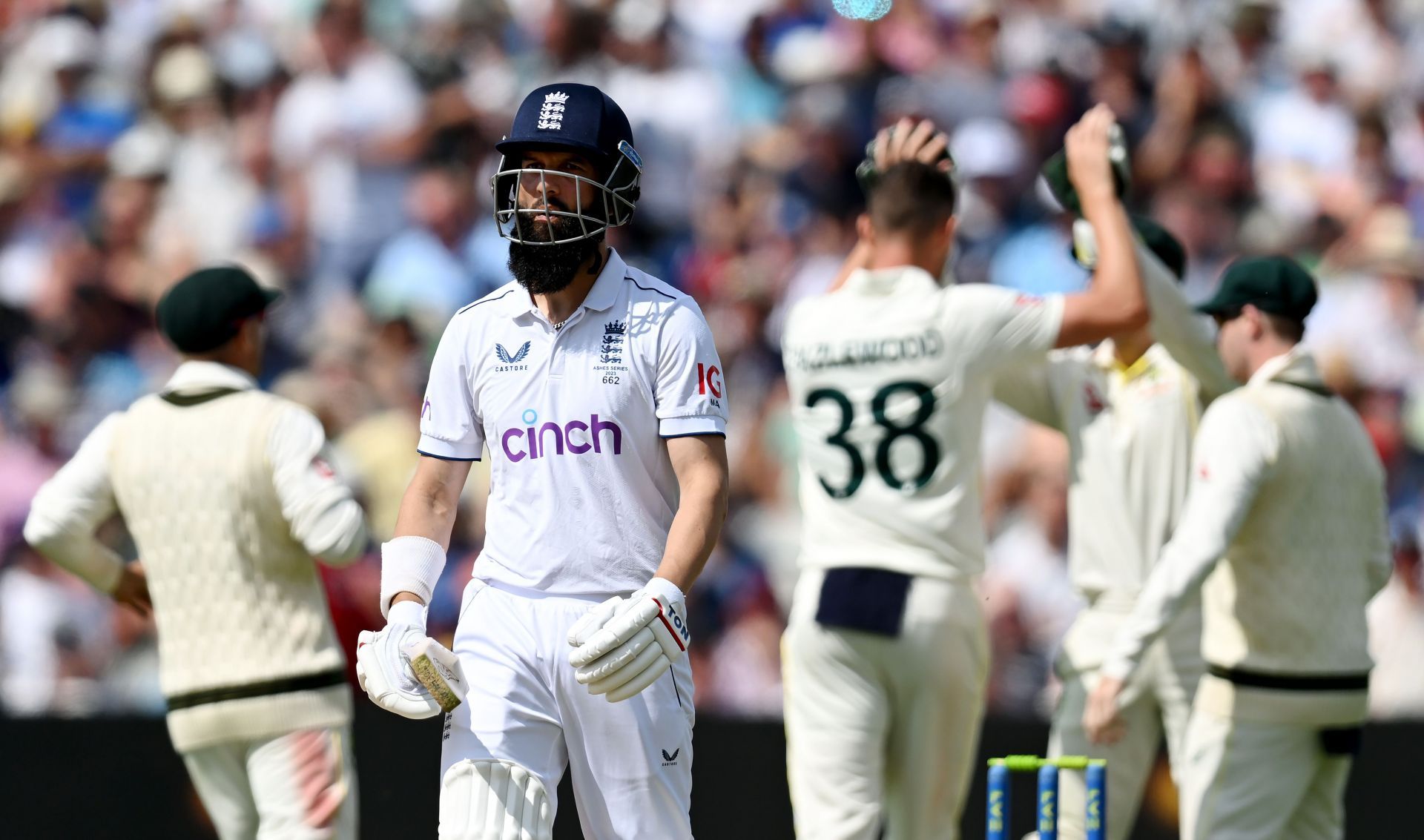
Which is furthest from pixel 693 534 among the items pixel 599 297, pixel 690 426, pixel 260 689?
pixel 260 689

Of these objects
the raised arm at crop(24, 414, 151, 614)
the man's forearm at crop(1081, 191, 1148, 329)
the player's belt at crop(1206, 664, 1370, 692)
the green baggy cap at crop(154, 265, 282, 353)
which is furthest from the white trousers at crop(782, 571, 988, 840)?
the raised arm at crop(24, 414, 151, 614)

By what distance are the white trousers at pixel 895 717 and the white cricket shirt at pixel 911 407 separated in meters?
0.11

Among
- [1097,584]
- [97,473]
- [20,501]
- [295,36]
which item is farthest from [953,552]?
[295,36]

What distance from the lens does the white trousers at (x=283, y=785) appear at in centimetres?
520

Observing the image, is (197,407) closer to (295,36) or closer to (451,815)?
(451,815)

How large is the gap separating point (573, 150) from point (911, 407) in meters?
0.95

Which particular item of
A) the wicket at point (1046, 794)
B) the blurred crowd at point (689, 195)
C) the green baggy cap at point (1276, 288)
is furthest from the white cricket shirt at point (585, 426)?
the blurred crowd at point (689, 195)

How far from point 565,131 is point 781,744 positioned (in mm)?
3809

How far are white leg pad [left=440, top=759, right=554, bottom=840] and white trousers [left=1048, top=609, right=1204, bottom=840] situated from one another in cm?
221

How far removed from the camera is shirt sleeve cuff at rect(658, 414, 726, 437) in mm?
4055

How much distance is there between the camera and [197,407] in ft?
17.7

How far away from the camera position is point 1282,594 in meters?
5.04

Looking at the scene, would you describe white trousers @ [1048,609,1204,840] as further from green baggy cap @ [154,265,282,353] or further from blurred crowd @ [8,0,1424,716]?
green baggy cap @ [154,265,282,353]

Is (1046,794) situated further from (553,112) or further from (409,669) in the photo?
(553,112)
